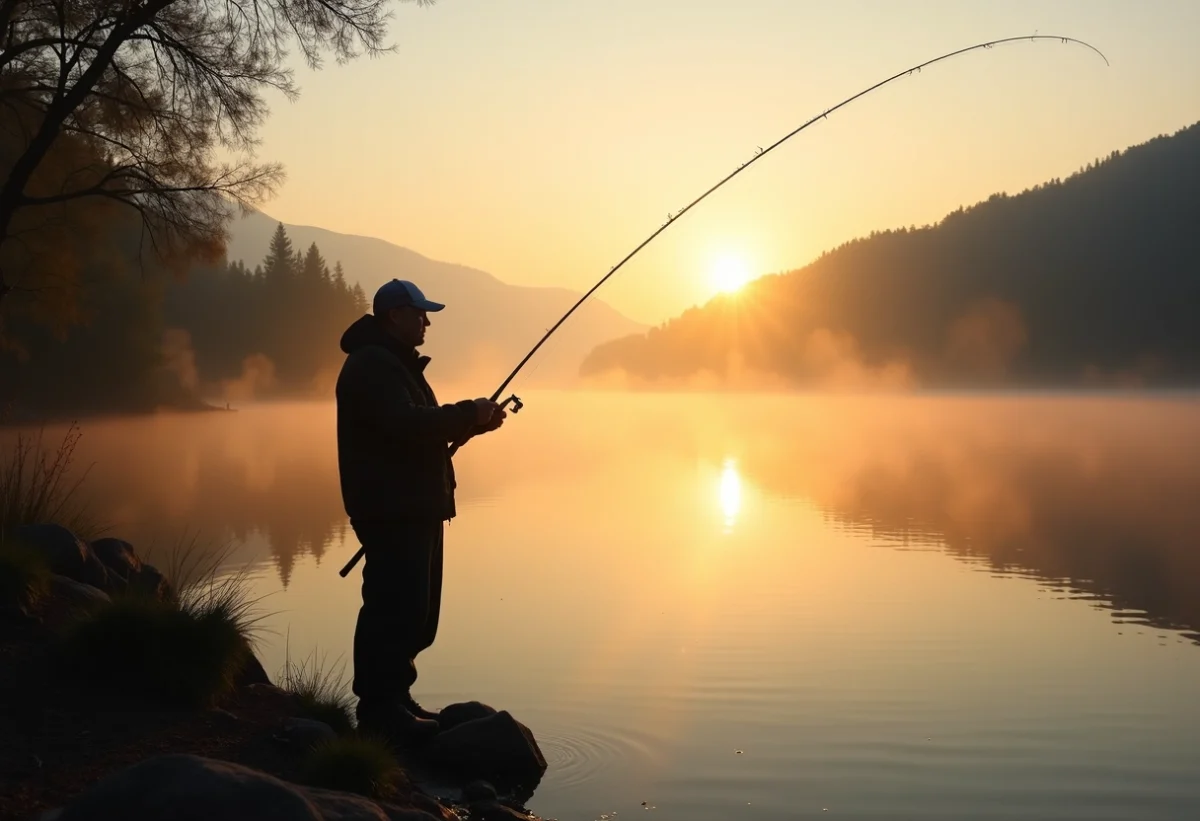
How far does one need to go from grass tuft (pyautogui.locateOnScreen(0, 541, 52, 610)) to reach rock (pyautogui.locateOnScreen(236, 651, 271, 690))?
121 centimetres

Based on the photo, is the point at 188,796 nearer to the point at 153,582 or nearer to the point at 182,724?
the point at 182,724

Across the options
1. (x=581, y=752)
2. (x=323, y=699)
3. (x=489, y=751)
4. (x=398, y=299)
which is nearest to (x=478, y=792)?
(x=489, y=751)

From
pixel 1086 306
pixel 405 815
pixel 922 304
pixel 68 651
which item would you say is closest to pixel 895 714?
pixel 405 815

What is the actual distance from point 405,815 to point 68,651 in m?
2.22

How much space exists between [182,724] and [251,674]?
5.03ft

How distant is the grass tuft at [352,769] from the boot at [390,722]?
1001 mm

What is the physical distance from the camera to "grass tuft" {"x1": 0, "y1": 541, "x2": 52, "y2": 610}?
22.7ft

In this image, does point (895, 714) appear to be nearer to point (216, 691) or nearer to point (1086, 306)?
point (216, 691)

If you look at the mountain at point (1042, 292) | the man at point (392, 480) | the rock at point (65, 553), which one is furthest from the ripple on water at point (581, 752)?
the mountain at point (1042, 292)

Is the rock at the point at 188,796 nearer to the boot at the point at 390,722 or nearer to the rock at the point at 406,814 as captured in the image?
the rock at the point at 406,814

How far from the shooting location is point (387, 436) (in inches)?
255

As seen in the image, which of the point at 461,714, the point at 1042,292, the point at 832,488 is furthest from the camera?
the point at 1042,292

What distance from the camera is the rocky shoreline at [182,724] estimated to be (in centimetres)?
520

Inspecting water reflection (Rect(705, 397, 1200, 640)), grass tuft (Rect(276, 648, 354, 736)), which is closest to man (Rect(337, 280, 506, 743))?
grass tuft (Rect(276, 648, 354, 736))
